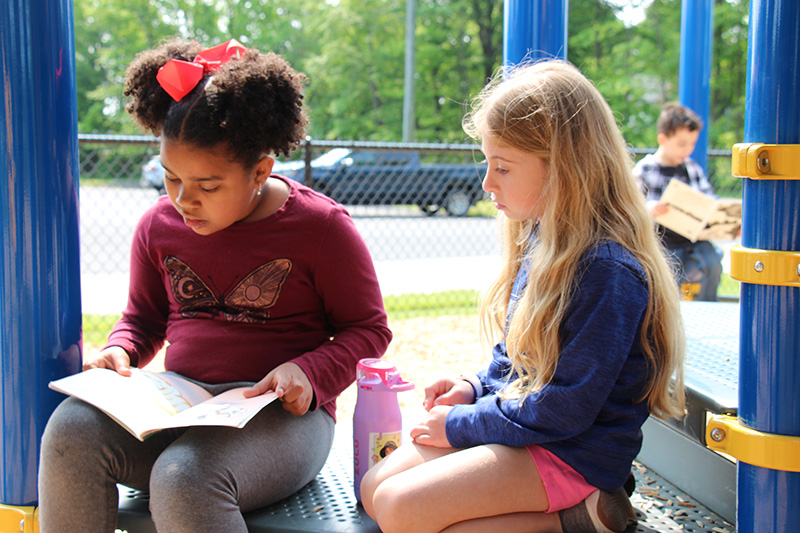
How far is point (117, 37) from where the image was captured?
88.1ft

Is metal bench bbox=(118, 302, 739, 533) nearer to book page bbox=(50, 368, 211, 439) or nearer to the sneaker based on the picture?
the sneaker

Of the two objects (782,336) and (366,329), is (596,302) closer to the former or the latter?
(782,336)

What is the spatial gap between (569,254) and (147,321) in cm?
124

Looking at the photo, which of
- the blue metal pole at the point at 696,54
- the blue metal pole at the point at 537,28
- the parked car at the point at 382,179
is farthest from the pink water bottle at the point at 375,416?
the parked car at the point at 382,179

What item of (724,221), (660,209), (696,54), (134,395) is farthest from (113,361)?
(696,54)

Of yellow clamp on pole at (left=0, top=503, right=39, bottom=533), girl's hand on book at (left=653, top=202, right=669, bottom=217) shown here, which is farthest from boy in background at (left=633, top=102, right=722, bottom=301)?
yellow clamp on pole at (left=0, top=503, right=39, bottom=533)

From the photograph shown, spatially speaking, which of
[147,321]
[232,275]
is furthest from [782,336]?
[147,321]

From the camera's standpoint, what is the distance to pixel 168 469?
1.50 metres

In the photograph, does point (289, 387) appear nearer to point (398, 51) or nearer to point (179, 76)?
point (179, 76)

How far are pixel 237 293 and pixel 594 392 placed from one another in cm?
95

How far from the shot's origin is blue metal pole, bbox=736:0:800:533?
131cm

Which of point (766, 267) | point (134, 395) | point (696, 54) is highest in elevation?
point (696, 54)

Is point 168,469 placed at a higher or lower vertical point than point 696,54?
lower

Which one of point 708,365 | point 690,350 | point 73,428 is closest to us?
point 73,428
